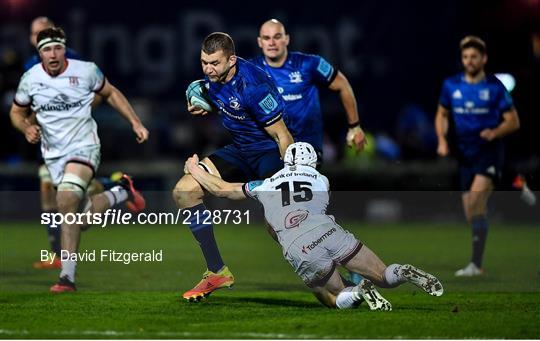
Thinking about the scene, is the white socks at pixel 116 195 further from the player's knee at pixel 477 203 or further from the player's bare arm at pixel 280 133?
the player's knee at pixel 477 203

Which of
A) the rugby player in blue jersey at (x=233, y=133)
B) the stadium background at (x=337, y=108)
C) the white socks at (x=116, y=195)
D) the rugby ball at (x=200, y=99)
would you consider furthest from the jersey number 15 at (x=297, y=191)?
the stadium background at (x=337, y=108)

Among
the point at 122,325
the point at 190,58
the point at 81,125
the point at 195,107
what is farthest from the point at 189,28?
the point at 122,325

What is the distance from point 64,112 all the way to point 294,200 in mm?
4074

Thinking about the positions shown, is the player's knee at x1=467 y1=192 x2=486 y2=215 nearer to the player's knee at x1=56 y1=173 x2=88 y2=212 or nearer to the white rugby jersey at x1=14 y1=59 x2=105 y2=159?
the white rugby jersey at x1=14 y1=59 x2=105 y2=159

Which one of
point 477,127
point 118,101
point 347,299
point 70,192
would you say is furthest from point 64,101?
point 477,127

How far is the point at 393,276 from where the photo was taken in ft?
41.3

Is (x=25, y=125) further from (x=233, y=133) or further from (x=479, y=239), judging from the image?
(x=479, y=239)

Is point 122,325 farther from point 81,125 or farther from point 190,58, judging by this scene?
point 190,58

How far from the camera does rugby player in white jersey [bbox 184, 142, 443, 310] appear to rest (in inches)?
499

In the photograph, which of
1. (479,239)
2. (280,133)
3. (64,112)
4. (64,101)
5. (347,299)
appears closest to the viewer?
(347,299)

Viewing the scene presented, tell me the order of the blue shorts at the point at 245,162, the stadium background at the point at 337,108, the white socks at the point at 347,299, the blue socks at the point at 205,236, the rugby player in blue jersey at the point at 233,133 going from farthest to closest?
1. the stadium background at the point at 337,108
2. the blue shorts at the point at 245,162
3. the blue socks at the point at 205,236
4. the rugby player in blue jersey at the point at 233,133
5. the white socks at the point at 347,299

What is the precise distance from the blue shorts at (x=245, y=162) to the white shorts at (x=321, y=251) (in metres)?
1.64

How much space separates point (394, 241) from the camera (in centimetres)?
2202

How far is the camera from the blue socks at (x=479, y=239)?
17.4m
